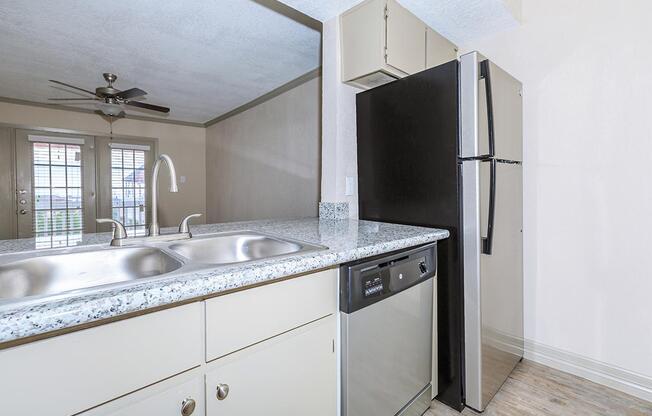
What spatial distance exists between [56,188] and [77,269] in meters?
4.35

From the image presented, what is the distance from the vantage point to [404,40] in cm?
193

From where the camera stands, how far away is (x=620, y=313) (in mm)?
1702

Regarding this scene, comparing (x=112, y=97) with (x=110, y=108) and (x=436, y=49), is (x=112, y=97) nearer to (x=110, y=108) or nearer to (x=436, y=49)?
(x=110, y=108)

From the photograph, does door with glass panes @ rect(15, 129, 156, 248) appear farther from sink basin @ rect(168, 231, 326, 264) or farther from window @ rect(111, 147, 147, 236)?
sink basin @ rect(168, 231, 326, 264)

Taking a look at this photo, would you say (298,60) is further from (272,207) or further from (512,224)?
(512,224)

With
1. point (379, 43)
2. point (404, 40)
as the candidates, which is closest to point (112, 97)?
point (379, 43)

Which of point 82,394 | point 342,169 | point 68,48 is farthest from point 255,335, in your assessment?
point 68,48

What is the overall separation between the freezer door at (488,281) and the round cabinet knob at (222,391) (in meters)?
1.17

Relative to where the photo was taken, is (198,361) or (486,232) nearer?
(198,361)

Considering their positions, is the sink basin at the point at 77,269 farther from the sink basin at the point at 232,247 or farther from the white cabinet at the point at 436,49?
the white cabinet at the point at 436,49

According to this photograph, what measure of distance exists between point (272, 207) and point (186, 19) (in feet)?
7.19

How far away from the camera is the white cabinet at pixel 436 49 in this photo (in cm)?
215

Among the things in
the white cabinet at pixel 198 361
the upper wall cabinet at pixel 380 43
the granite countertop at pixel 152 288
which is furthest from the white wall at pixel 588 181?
the white cabinet at pixel 198 361

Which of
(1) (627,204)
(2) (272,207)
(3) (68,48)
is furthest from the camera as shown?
(2) (272,207)
